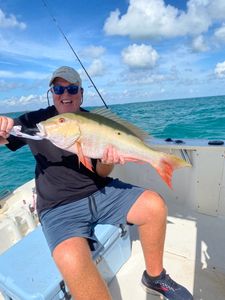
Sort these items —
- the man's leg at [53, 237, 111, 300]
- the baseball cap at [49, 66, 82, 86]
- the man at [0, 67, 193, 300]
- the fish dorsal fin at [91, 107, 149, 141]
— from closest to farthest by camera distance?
the man's leg at [53, 237, 111, 300] → the fish dorsal fin at [91, 107, 149, 141] → the man at [0, 67, 193, 300] → the baseball cap at [49, 66, 82, 86]

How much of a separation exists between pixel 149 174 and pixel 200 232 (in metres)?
0.99

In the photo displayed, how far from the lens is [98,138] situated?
179cm

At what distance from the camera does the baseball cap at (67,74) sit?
7.58 feet

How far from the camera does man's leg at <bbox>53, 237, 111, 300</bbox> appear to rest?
5.40 ft

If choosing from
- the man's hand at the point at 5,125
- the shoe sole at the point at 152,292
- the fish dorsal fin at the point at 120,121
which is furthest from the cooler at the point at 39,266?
the man's hand at the point at 5,125

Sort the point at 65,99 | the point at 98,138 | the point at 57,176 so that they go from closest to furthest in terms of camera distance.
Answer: the point at 98,138 < the point at 57,176 < the point at 65,99

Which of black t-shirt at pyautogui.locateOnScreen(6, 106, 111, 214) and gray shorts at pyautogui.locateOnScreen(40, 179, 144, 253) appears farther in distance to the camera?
black t-shirt at pyautogui.locateOnScreen(6, 106, 111, 214)

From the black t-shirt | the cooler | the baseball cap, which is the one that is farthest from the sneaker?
the baseball cap

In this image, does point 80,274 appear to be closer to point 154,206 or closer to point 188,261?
point 154,206

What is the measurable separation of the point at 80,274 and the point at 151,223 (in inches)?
27.5

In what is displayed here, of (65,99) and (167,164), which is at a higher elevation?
(65,99)

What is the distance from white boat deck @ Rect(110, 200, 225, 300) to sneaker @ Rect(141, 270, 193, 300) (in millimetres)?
88

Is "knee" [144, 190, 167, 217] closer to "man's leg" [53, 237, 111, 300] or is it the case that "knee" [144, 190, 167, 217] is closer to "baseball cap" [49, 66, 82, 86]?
"man's leg" [53, 237, 111, 300]

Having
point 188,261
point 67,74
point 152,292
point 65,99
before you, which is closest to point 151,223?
point 152,292
